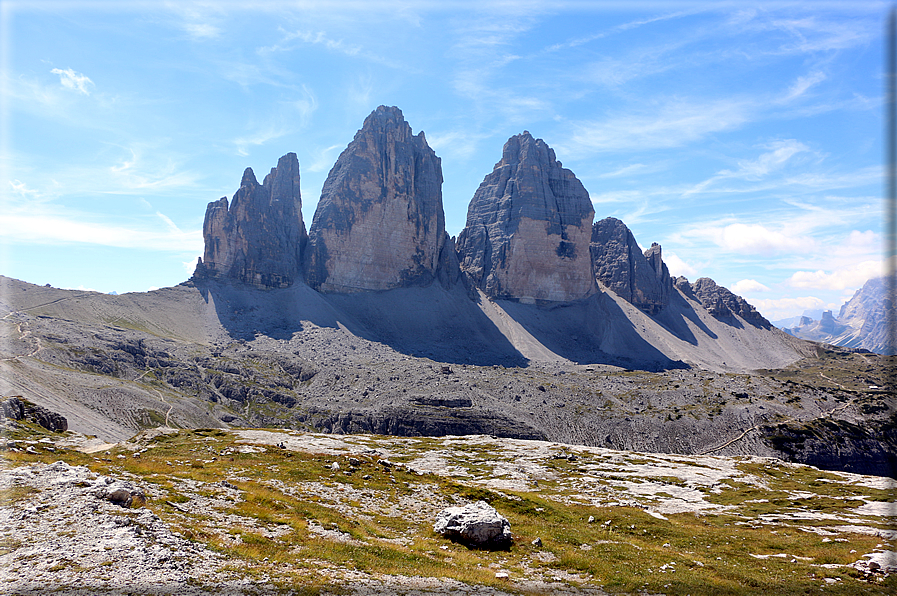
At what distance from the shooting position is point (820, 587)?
25406 millimetres

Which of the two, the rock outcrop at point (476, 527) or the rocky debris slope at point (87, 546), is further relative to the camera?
the rock outcrop at point (476, 527)

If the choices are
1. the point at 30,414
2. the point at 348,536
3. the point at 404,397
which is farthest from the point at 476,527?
the point at 404,397

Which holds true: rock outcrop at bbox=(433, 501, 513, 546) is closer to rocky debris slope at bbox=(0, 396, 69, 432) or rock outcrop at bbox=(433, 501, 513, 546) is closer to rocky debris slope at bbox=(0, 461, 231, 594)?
rocky debris slope at bbox=(0, 461, 231, 594)

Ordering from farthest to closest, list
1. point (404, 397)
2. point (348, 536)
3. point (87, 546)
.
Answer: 1. point (404, 397)
2. point (348, 536)
3. point (87, 546)

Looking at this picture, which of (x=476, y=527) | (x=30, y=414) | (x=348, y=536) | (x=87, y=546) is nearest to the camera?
(x=87, y=546)

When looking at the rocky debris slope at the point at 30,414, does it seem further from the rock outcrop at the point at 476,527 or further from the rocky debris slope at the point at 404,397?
the rock outcrop at the point at 476,527

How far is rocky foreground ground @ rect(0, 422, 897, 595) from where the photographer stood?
1970 cm

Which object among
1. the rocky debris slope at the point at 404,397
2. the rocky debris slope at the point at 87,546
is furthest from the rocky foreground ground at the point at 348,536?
the rocky debris slope at the point at 404,397

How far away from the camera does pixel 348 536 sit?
27109 millimetres

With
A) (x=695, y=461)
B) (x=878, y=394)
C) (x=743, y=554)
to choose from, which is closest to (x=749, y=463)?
(x=695, y=461)

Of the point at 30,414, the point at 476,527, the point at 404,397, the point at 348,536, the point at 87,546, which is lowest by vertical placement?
the point at 404,397

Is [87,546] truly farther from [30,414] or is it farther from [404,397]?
[404,397]

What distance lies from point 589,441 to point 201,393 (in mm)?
105260

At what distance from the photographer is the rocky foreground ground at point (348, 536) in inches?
776
